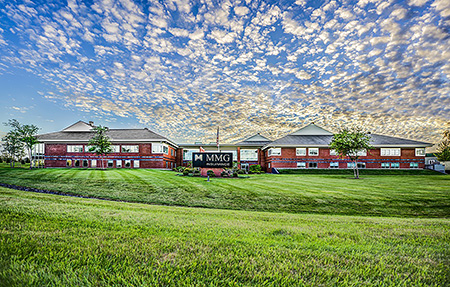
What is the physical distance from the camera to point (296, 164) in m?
43.7

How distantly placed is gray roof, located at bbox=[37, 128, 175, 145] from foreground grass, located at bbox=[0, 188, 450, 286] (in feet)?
126

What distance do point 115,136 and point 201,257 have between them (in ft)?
151

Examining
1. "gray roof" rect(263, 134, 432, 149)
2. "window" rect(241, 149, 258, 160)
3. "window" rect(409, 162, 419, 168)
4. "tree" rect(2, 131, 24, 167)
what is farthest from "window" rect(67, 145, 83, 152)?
"window" rect(409, 162, 419, 168)

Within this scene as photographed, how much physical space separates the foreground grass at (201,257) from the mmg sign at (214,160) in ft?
75.3

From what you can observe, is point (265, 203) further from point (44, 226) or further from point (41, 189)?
point (41, 189)

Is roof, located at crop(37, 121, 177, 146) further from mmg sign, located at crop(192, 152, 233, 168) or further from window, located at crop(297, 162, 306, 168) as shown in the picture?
window, located at crop(297, 162, 306, 168)

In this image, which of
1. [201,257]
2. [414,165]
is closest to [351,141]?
[414,165]

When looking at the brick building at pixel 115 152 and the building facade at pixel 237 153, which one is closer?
the brick building at pixel 115 152

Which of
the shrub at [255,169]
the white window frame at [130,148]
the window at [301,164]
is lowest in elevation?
the shrub at [255,169]

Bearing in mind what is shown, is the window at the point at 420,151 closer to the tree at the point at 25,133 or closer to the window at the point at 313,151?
the window at the point at 313,151

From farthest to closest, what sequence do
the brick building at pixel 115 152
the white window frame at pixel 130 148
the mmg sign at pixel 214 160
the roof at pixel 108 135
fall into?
the white window frame at pixel 130 148, the roof at pixel 108 135, the brick building at pixel 115 152, the mmg sign at pixel 214 160

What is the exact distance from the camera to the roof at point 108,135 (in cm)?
4109

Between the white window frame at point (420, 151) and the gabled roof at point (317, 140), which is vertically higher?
the gabled roof at point (317, 140)

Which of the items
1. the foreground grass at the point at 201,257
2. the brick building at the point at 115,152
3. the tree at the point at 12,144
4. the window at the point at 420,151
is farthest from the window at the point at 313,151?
the tree at the point at 12,144
